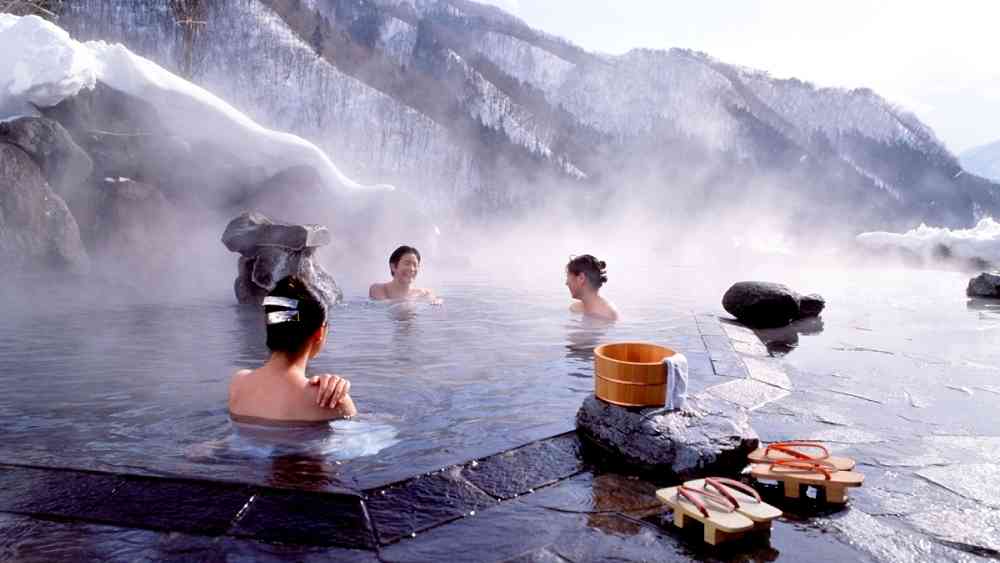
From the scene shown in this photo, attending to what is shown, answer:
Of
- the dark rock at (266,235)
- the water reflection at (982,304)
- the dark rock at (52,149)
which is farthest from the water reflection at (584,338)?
the dark rock at (52,149)

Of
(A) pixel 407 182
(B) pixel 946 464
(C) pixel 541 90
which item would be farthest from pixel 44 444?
(C) pixel 541 90

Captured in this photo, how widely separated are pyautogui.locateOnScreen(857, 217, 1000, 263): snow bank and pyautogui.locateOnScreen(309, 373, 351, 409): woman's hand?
69.5 feet

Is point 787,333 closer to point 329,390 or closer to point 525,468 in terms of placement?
point 525,468

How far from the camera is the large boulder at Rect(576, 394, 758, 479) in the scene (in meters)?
2.67

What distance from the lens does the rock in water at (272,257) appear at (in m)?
7.88

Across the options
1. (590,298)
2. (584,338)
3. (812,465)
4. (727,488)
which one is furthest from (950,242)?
(727,488)

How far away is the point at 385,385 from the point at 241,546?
6.93ft

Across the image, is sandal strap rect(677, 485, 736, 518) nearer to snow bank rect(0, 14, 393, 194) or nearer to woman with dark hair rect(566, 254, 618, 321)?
woman with dark hair rect(566, 254, 618, 321)

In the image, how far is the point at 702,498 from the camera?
214 cm

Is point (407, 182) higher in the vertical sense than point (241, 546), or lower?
higher

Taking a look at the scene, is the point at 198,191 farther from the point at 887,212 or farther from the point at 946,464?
the point at 887,212

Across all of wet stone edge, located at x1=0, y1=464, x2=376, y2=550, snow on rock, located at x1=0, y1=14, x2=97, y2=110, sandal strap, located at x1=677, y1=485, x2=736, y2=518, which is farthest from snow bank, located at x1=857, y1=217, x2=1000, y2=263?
snow on rock, located at x1=0, y1=14, x2=97, y2=110

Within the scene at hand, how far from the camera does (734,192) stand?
33.8 m

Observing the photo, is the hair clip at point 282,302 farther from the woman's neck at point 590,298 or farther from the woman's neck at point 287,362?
the woman's neck at point 590,298
